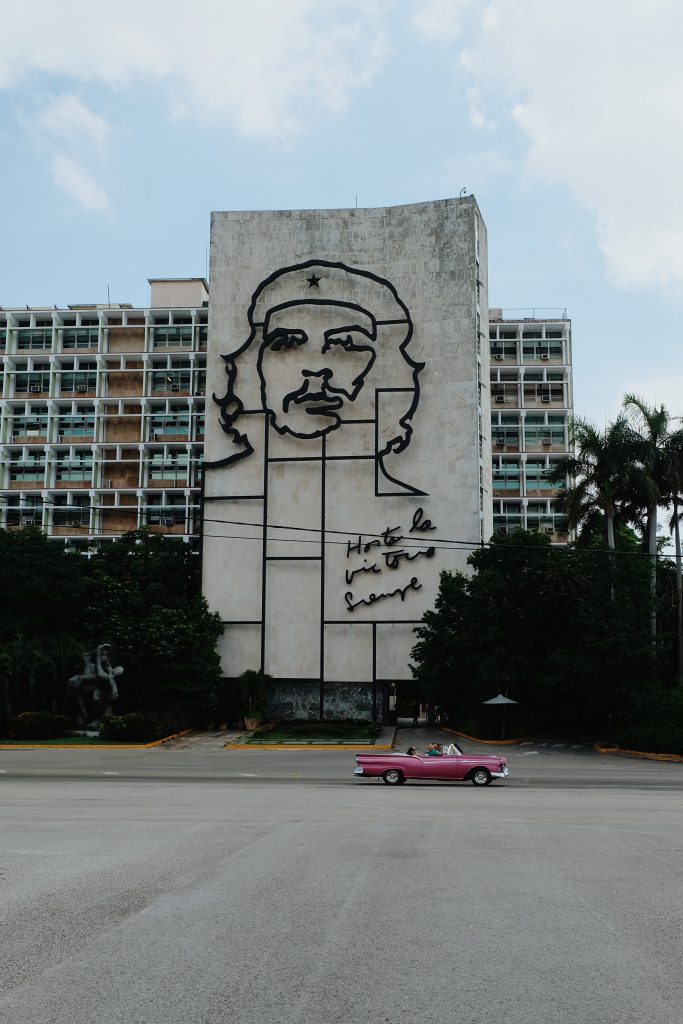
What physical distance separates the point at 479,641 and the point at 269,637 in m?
15.4

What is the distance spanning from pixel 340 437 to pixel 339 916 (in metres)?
50.2

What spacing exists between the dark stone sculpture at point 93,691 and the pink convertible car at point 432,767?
24.1 meters

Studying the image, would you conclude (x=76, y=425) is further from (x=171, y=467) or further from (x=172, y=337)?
(x=172, y=337)

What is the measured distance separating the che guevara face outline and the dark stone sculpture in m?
18.5

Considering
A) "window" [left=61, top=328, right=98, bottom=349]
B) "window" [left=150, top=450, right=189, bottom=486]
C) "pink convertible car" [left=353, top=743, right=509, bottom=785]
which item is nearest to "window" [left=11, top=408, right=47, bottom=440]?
"window" [left=61, top=328, right=98, bottom=349]

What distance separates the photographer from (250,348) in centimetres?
6000

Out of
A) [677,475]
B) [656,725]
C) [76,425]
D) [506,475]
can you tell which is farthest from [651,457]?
[76,425]

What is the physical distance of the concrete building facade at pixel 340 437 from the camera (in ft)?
184

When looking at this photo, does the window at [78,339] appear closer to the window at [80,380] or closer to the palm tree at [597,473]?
the window at [80,380]

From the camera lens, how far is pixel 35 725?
1750 inches

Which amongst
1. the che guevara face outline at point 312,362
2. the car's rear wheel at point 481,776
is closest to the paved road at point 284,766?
the car's rear wheel at point 481,776
